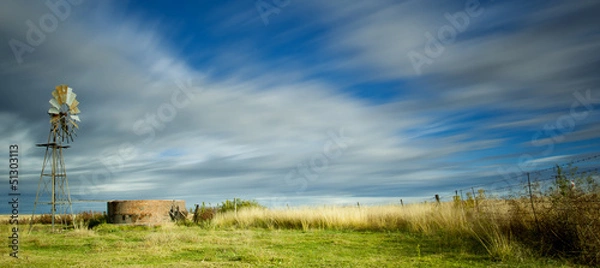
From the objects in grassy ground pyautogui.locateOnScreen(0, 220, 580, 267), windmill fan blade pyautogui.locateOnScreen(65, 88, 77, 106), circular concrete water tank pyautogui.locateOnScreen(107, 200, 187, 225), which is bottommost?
grassy ground pyautogui.locateOnScreen(0, 220, 580, 267)

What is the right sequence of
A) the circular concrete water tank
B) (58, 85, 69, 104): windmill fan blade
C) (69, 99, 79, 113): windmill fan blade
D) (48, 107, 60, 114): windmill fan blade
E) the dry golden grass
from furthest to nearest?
the circular concrete water tank → (69, 99, 79, 113): windmill fan blade → (58, 85, 69, 104): windmill fan blade → (48, 107, 60, 114): windmill fan blade → the dry golden grass

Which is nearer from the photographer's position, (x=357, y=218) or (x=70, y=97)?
(x=357, y=218)

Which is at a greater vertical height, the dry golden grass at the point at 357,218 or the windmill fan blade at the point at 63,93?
the windmill fan blade at the point at 63,93

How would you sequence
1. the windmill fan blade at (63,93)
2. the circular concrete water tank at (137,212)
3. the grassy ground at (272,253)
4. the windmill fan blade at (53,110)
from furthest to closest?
1. the circular concrete water tank at (137,212)
2. the windmill fan blade at (63,93)
3. the windmill fan blade at (53,110)
4. the grassy ground at (272,253)

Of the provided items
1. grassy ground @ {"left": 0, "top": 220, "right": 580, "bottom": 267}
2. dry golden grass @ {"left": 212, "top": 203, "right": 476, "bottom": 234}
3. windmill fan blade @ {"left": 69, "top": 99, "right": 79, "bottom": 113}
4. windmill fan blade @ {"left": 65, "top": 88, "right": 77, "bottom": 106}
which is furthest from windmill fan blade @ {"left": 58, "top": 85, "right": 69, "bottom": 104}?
dry golden grass @ {"left": 212, "top": 203, "right": 476, "bottom": 234}

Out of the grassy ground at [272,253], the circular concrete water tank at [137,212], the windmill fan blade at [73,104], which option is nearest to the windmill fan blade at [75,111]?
the windmill fan blade at [73,104]

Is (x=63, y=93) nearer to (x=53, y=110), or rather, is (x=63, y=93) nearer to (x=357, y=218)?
(x=53, y=110)

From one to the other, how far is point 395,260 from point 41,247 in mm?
10663

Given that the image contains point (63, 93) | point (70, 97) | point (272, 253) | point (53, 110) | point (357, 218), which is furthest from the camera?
point (70, 97)

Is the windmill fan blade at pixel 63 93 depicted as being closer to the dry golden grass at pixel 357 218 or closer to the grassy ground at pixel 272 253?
the grassy ground at pixel 272 253

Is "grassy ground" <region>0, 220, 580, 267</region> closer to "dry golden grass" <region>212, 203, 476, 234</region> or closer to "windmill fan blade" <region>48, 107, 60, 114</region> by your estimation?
"dry golden grass" <region>212, 203, 476, 234</region>

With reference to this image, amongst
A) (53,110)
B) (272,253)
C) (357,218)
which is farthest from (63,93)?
(272,253)

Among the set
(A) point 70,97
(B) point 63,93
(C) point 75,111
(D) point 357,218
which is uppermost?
(B) point 63,93

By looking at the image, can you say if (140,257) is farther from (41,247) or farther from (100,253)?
(41,247)
